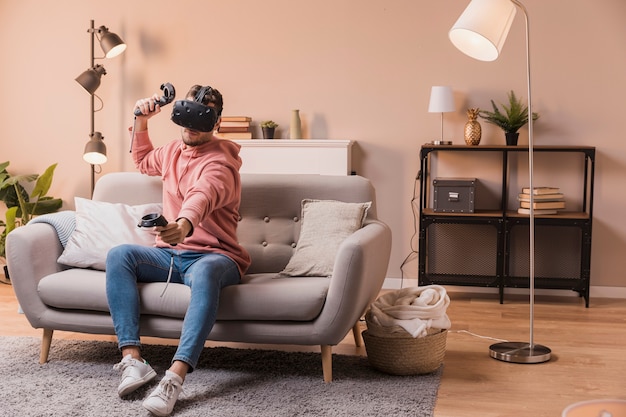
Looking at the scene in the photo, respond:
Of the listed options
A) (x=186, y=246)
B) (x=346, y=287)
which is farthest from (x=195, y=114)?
(x=346, y=287)

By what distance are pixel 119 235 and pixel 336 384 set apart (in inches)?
44.3

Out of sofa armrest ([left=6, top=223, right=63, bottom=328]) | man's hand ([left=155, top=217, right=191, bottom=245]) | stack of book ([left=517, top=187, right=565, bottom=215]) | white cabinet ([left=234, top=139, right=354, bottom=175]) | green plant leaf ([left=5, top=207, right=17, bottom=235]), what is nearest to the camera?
man's hand ([left=155, top=217, right=191, bottom=245])

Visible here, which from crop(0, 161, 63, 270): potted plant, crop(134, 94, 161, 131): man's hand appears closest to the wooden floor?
crop(0, 161, 63, 270): potted plant

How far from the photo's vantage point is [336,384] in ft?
9.74

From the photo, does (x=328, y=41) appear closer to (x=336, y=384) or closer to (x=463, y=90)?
(x=463, y=90)

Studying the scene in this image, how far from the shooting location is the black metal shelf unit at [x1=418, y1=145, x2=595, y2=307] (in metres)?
4.60

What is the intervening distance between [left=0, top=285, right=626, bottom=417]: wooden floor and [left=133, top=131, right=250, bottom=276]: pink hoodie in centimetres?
64

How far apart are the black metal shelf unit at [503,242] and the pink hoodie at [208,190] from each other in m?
1.75

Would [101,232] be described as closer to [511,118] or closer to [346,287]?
[346,287]

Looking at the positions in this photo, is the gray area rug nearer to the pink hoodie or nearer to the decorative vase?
the pink hoodie

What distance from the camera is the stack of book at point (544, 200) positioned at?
15.1 ft

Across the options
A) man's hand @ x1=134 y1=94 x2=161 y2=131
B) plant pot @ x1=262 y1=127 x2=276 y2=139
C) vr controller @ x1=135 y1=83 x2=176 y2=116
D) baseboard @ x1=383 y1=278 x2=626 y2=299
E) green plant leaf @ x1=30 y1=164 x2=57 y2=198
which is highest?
vr controller @ x1=135 y1=83 x2=176 y2=116

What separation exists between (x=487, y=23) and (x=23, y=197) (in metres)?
3.49

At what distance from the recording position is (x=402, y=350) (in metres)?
3.03
